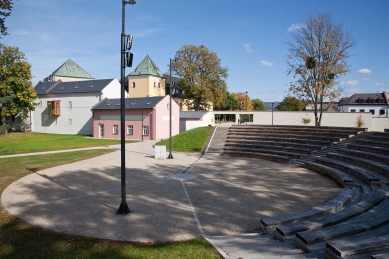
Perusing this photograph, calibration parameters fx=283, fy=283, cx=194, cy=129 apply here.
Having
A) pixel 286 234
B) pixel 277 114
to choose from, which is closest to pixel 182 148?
pixel 286 234

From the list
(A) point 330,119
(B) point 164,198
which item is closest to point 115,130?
(A) point 330,119

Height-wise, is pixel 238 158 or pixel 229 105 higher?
pixel 229 105

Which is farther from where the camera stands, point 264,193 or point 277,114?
point 277,114

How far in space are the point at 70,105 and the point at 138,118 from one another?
50.7 feet

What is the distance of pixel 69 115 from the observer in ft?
147

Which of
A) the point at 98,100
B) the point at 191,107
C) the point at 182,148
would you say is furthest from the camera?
the point at 191,107

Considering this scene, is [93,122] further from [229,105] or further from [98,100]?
[229,105]

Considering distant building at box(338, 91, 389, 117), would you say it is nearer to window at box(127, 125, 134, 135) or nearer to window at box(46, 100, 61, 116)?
window at box(127, 125, 134, 135)

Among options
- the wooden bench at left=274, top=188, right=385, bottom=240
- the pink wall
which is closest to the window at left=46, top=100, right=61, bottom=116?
the pink wall

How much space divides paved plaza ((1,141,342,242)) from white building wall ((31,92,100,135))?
29.1m

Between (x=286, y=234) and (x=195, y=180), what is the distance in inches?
265

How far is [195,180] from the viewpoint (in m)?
12.3

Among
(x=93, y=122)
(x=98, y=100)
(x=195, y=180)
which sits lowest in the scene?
(x=195, y=180)

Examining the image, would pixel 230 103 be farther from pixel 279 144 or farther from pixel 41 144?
pixel 279 144
